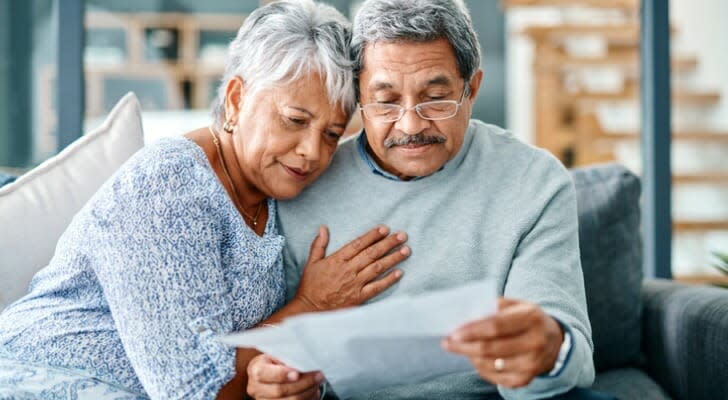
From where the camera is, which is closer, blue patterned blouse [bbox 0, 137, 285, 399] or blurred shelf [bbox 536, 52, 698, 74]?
blue patterned blouse [bbox 0, 137, 285, 399]

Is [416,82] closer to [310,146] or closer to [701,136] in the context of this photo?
[310,146]

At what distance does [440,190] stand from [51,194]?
801 millimetres

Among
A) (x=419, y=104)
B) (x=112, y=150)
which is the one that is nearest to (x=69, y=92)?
(x=112, y=150)

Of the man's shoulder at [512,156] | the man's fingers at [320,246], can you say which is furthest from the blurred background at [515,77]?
the man's shoulder at [512,156]

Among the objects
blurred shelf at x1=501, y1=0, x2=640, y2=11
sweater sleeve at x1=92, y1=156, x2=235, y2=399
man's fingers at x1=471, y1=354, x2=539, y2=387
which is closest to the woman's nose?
sweater sleeve at x1=92, y1=156, x2=235, y2=399

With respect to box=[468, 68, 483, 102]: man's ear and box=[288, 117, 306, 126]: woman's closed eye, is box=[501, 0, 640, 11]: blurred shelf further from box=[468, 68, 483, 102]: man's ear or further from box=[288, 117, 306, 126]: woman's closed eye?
box=[288, 117, 306, 126]: woman's closed eye

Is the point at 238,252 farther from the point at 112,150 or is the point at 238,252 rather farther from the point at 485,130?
the point at 485,130

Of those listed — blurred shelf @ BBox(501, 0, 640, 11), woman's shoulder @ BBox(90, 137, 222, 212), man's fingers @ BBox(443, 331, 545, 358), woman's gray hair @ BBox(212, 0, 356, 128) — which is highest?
blurred shelf @ BBox(501, 0, 640, 11)

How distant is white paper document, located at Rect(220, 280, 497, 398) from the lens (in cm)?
88

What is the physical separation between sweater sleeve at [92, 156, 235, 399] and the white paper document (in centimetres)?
21

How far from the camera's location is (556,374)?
113 centimetres

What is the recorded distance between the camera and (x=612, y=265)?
1.85 metres

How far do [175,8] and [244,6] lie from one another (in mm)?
279

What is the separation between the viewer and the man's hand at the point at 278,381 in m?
1.21
